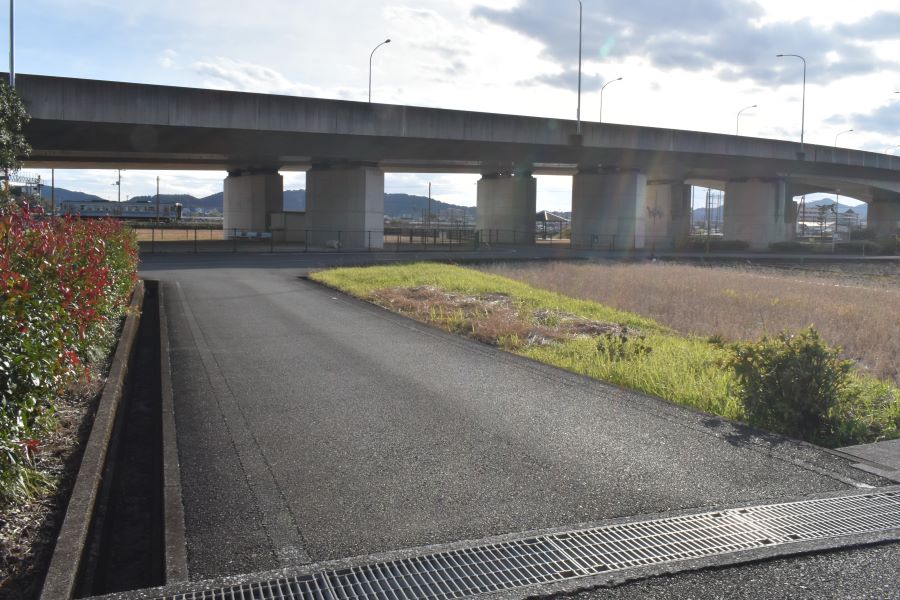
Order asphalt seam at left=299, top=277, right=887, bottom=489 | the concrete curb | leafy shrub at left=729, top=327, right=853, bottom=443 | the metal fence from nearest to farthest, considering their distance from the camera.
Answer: the concrete curb < asphalt seam at left=299, top=277, right=887, bottom=489 < leafy shrub at left=729, top=327, right=853, bottom=443 < the metal fence

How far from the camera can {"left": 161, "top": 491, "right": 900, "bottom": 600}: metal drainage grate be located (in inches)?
168

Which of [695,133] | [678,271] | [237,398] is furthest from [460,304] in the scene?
[695,133]

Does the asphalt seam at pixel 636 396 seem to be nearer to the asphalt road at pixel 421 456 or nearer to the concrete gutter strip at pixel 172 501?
the asphalt road at pixel 421 456

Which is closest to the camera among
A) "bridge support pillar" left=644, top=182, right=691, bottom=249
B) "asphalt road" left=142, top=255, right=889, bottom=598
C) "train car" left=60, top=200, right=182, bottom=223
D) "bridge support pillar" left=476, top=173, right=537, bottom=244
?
"asphalt road" left=142, top=255, right=889, bottom=598

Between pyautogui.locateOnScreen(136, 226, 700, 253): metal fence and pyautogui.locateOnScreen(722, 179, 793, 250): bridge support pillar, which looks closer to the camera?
pyautogui.locateOnScreen(136, 226, 700, 253): metal fence

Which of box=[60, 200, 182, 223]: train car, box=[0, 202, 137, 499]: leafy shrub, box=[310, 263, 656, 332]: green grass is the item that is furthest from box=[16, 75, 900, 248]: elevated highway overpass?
box=[0, 202, 137, 499]: leafy shrub

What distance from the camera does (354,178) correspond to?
4809 centimetres

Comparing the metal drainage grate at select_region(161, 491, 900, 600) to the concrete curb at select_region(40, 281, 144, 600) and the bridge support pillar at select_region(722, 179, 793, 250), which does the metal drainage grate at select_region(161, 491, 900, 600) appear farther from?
the bridge support pillar at select_region(722, 179, 793, 250)

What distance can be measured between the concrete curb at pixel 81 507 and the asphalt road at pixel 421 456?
2.03 feet

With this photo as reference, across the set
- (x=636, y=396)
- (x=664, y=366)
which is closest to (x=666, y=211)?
(x=664, y=366)

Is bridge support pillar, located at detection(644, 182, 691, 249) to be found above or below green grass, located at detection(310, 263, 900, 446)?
above

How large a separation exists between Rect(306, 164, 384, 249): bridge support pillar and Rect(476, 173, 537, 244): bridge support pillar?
1555 cm

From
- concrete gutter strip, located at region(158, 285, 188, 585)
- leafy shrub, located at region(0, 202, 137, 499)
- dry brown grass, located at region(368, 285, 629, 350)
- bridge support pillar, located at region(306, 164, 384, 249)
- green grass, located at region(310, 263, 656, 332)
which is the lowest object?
concrete gutter strip, located at region(158, 285, 188, 585)

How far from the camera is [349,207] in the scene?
48.3 m
